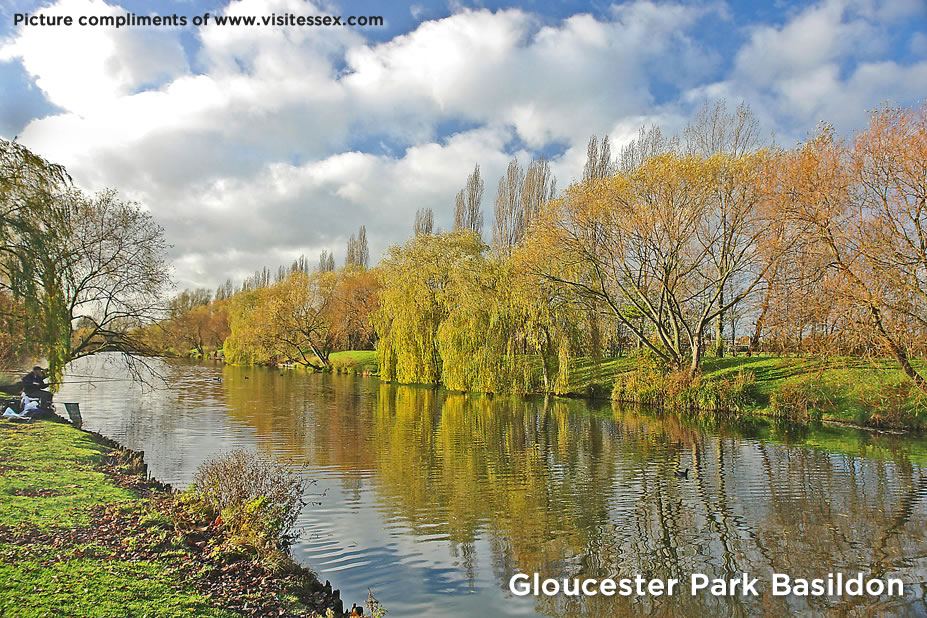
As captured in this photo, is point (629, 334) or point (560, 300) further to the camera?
point (629, 334)

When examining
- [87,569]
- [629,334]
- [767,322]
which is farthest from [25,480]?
[629,334]

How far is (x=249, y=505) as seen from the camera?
7.12m

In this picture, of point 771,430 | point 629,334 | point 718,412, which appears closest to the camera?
point 771,430

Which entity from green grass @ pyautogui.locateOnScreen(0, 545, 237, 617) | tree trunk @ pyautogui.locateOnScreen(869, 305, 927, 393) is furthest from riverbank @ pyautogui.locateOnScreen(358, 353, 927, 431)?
green grass @ pyautogui.locateOnScreen(0, 545, 237, 617)

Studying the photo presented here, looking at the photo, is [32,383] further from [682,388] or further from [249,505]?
[682,388]

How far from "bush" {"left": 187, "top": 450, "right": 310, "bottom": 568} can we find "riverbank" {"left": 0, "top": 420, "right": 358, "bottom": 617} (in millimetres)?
223

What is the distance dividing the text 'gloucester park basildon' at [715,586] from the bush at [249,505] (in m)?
2.93

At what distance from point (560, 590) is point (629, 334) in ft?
84.3

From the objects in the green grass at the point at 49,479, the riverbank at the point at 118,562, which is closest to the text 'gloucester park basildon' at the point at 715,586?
the riverbank at the point at 118,562

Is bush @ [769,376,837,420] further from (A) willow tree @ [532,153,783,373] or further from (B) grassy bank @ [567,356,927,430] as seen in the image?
(A) willow tree @ [532,153,783,373]

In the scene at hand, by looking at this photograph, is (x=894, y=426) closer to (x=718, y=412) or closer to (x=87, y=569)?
(x=718, y=412)

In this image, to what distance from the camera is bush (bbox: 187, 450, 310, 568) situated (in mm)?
6520

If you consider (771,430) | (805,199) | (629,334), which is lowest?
(771,430)

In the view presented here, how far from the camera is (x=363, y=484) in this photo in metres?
10.6
